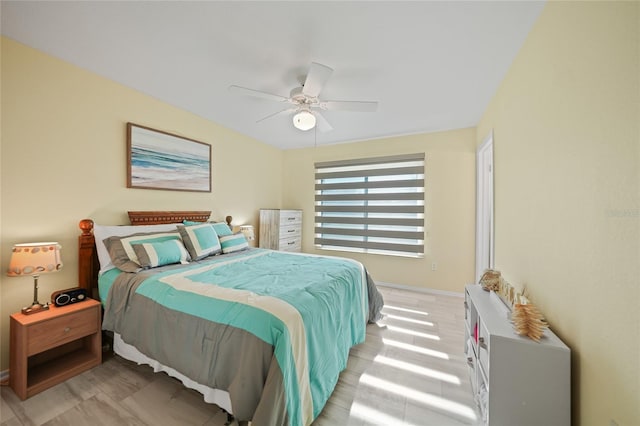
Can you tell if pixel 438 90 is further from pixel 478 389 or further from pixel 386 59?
pixel 478 389

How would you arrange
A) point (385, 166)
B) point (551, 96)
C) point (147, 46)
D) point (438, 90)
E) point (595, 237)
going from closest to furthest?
1. point (595, 237)
2. point (551, 96)
3. point (147, 46)
4. point (438, 90)
5. point (385, 166)

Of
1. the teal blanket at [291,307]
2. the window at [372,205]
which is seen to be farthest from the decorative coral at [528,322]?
the window at [372,205]

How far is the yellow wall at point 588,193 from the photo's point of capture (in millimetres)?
822

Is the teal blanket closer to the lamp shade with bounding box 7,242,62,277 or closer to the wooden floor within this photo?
the wooden floor

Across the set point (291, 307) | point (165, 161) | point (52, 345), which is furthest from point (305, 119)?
point (52, 345)

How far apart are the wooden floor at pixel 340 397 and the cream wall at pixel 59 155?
70 cm

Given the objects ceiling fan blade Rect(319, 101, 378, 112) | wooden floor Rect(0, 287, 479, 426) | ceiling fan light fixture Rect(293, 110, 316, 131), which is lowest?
wooden floor Rect(0, 287, 479, 426)

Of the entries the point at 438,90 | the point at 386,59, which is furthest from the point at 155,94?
the point at 438,90

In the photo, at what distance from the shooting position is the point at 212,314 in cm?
139

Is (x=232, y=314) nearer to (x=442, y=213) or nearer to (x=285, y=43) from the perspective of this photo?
(x=285, y=43)

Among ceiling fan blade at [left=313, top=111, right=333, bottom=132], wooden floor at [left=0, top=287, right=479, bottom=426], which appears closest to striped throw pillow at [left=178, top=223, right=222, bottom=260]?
wooden floor at [left=0, top=287, right=479, bottom=426]

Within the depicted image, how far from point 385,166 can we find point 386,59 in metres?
2.22

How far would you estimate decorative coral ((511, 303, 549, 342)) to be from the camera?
Result: 1.14 m

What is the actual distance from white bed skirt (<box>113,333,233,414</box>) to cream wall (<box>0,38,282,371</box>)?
2.39 ft
